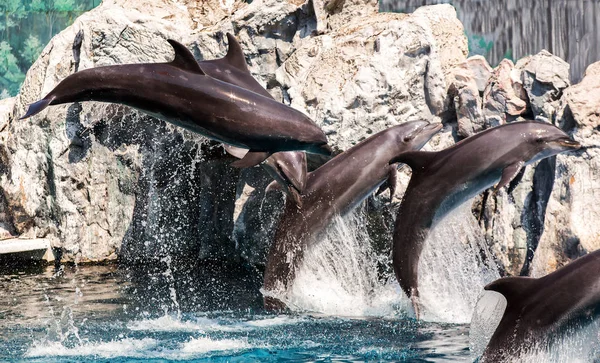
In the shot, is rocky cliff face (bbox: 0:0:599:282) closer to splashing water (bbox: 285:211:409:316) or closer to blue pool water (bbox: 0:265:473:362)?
splashing water (bbox: 285:211:409:316)

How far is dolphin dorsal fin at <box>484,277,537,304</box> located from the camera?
22.2 ft

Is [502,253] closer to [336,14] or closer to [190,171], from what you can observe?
[336,14]

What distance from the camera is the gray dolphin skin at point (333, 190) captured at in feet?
35.0

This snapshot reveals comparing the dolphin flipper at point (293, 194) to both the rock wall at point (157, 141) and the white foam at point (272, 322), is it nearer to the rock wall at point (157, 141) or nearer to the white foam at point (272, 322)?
the white foam at point (272, 322)

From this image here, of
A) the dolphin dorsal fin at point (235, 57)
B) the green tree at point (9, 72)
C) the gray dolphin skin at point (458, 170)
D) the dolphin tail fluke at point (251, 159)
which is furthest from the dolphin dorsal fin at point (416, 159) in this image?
the green tree at point (9, 72)

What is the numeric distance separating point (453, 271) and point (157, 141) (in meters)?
6.22

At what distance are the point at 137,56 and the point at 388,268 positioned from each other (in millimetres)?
5596

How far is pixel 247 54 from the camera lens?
1455 centimetres

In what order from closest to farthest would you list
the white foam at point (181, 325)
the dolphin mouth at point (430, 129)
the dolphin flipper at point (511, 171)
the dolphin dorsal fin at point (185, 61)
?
the dolphin dorsal fin at point (185, 61), the dolphin flipper at point (511, 171), the white foam at point (181, 325), the dolphin mouth at point (430, 129)

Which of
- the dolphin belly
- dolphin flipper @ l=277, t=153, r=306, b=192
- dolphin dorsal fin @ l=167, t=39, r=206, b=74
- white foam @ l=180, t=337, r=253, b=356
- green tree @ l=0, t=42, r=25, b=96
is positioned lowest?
white foam @ l=180, t=337, r=253, b=356

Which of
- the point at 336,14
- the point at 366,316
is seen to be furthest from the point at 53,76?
the point at 366,316

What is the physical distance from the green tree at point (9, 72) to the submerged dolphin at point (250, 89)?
43.9 feet

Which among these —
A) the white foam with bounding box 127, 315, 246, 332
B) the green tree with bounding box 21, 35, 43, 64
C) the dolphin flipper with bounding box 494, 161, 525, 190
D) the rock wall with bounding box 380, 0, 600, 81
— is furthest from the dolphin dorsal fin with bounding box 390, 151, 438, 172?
the green tree with bounding box 21, 35, 43, 64

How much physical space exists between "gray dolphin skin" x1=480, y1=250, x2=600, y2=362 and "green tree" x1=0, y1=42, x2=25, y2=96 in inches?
690
